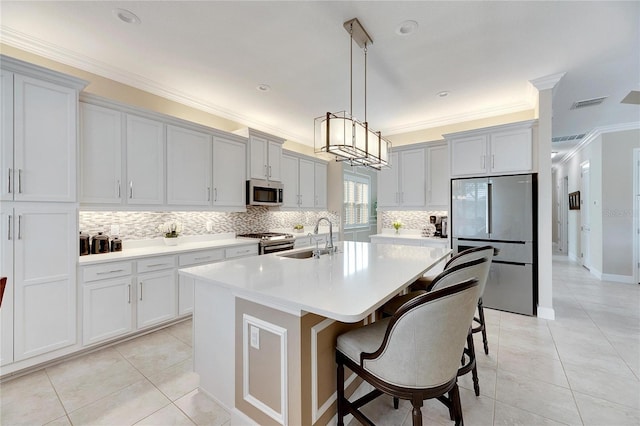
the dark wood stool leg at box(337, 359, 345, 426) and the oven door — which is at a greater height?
the oven door

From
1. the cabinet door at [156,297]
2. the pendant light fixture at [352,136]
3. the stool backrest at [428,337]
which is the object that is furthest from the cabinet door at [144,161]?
the stool backrest at [428,337]

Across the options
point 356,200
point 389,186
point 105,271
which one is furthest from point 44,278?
point 356,200

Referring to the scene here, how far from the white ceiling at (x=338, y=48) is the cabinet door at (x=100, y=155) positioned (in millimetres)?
653

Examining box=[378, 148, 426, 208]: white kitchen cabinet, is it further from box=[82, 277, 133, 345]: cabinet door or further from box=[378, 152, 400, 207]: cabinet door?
box=[82, 277, 133, 345]: cabinet door

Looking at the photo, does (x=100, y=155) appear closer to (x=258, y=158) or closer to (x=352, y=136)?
(x=258, y=158)

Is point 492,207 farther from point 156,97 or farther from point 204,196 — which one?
point 156,97

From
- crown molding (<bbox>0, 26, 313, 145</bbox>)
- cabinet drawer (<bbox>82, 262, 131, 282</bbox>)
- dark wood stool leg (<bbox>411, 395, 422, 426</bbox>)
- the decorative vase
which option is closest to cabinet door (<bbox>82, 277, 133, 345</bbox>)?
cabinet drawer (<bbox>82, 262, 131, 282</bbox>)

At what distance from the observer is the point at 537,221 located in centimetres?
338

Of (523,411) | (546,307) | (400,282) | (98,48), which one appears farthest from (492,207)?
(98,48)

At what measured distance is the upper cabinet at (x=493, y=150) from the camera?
3.48m

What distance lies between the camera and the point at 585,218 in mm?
6066

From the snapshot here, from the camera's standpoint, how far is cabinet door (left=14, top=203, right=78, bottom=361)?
217 cm

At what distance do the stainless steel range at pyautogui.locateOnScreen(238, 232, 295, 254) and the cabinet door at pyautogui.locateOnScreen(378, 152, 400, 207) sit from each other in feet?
6.07

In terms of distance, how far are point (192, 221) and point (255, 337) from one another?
2.81m
